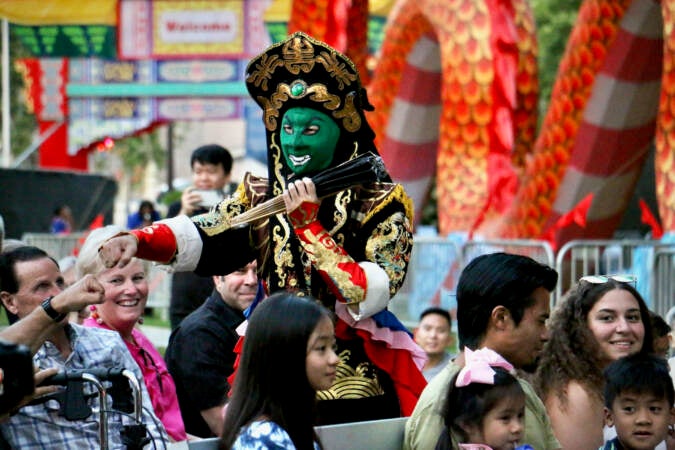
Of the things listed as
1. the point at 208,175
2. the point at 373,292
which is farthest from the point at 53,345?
the point at 208,175

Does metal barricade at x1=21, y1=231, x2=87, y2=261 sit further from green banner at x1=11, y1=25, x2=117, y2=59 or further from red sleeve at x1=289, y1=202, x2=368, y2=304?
red sleeve at x1=289, y1=202, x2=368, y2=304

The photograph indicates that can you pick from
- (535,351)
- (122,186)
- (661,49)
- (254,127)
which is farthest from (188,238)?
(122,186)

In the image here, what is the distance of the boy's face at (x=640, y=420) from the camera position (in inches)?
174

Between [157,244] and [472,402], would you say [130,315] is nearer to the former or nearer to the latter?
[157,244]

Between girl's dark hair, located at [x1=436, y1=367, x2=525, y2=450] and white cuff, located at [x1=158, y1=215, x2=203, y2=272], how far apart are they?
123cm

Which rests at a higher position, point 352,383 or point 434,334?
point 352,383

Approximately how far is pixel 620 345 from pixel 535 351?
0.76 metres

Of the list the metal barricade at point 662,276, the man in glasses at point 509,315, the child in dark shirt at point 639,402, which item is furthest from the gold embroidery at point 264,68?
the metal barricade at point 662,276

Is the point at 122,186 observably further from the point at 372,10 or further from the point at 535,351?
the point at 535,351

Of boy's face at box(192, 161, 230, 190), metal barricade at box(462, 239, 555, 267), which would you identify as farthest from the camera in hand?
metal barricade at box(462, 239, 555, 267)

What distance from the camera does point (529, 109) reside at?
Answer: 14086mm

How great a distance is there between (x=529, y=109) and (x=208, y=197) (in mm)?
7452

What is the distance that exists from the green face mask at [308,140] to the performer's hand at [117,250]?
27.7 inches

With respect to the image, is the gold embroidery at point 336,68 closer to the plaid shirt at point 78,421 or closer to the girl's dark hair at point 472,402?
the plaid shirt at point 78,421
